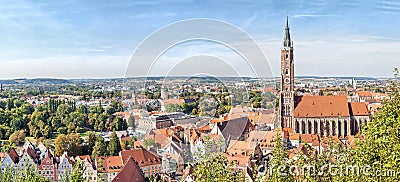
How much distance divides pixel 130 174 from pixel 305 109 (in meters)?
14.6

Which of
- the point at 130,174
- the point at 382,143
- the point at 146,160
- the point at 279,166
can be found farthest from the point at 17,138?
the point at 382,143

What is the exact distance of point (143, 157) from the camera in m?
13.0

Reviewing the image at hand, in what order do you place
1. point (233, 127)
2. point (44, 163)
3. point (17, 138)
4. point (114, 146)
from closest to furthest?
point (233, 127) → point (44, 163) → point (114, 146) → point (17, 138)

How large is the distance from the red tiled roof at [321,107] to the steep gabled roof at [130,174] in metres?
13.9

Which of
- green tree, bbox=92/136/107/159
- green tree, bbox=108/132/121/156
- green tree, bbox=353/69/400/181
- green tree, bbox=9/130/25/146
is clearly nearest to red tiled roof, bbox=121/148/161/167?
green tree, bbox=108/132/121/156

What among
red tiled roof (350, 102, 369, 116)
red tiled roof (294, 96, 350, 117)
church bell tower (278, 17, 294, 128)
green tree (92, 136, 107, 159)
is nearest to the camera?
green tree (92, 136, 107, 159)

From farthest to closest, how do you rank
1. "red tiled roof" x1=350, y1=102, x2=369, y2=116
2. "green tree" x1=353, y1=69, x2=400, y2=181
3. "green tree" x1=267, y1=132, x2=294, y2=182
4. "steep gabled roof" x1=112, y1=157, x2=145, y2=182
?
"red tiled roof" x1=350, y1=102, x2=369, y2=116
"steep gabled roof" x1=112, y1=157, x2=145, y2=182
"green tree" x1=267, y1=132, x2=294, y2=182
"green tree" x1=353, y1=69, x2=400, y2=181

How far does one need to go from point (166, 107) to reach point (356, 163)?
6.65 m

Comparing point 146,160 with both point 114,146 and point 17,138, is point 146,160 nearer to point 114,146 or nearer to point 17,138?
point 114,146

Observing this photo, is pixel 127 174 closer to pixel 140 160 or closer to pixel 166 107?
pixel 140 160

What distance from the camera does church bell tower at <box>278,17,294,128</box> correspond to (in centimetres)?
2323

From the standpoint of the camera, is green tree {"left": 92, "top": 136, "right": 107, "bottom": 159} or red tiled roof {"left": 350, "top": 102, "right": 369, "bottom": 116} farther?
red tiled roof {"left": 350, "top": 102, "right": 369, "bottom": 116}

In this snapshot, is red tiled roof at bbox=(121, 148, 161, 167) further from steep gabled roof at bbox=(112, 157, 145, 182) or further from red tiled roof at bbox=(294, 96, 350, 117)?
red tiled roof at bbox=(294, 96, 350, 117)

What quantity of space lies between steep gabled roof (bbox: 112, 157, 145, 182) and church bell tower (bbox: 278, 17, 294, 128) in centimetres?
1343
